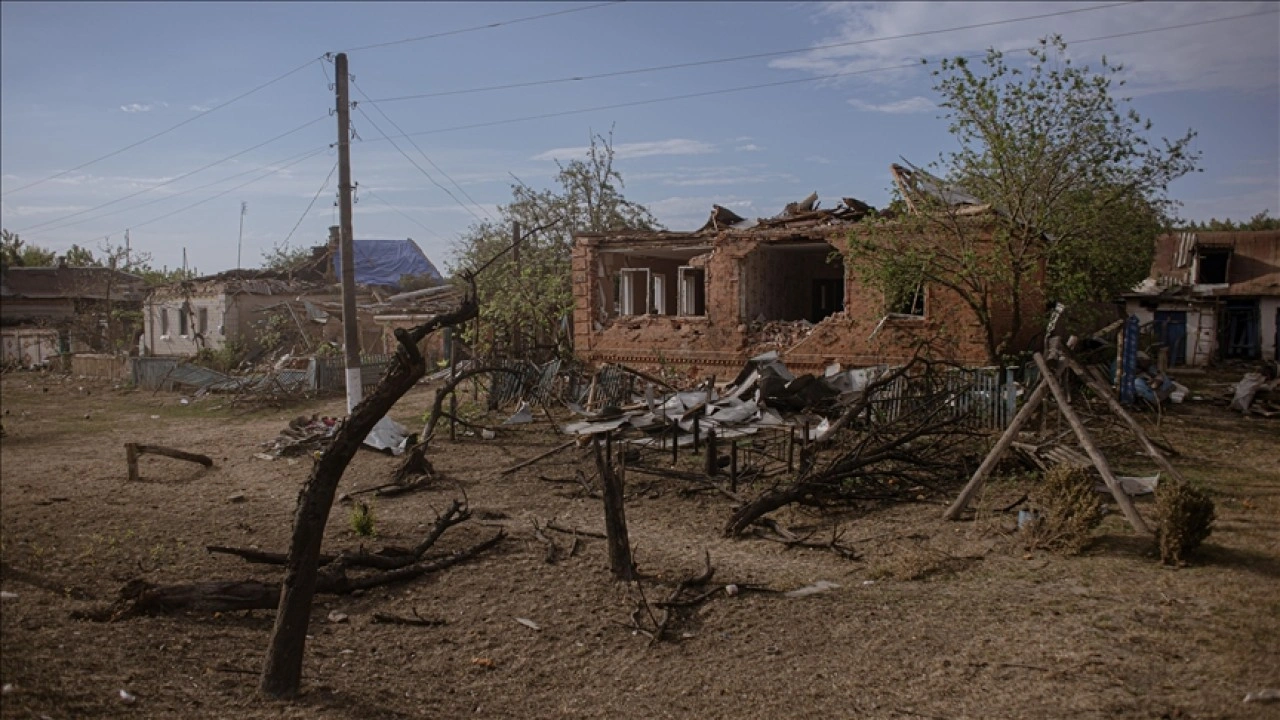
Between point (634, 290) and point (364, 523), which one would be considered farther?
point (634, 290)

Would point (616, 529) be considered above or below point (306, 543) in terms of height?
below

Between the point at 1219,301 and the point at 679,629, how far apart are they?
2992 centimetres

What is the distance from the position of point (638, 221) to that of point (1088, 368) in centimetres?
2098

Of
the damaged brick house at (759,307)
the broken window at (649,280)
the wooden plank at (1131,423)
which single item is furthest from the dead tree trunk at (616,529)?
the broken window at (649,280)

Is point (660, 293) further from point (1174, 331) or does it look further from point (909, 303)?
Answer: point (1174, 331)

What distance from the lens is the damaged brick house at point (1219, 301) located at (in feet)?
94.4

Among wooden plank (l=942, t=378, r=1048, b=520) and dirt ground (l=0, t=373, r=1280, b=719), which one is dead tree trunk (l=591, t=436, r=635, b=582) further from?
wooden plank (l=942, t=378, r=1048, b=520)

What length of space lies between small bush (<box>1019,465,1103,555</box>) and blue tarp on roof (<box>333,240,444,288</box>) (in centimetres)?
2940

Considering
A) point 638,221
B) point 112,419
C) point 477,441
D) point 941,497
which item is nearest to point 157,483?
A: point 477,441

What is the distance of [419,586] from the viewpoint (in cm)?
745

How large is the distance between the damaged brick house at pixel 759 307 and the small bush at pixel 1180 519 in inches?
335

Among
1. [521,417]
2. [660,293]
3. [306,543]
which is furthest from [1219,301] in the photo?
[306,543]

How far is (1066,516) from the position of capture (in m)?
7.80

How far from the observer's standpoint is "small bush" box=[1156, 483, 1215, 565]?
282 inches
